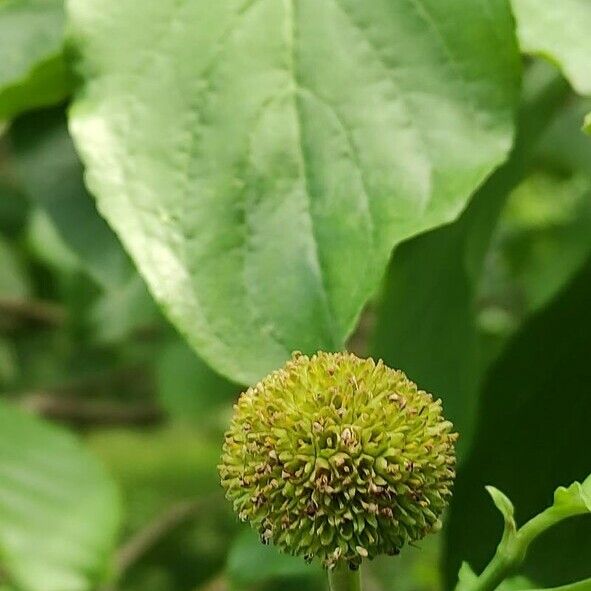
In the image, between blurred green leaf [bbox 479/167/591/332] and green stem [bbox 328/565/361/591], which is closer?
green stem [bbox 328/565/361/591]

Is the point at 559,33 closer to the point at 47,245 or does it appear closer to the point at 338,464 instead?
the point at 338,464

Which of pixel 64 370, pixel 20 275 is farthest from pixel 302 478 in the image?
pixel 64 370

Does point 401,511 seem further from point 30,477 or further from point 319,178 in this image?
point 30,477

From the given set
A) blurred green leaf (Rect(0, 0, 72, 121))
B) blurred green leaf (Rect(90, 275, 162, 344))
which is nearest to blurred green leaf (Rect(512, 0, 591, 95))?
blurred green leaf (Rect(0, 0, 72, 121))

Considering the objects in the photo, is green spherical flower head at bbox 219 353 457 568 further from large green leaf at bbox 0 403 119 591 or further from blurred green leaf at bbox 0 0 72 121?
large green leaf at bbox 0 403 119 591

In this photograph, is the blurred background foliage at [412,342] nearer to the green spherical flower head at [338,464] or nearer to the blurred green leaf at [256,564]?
the blurred green leaf at [256,564]

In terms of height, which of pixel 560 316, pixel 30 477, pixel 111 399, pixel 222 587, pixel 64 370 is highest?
pixel 560 316

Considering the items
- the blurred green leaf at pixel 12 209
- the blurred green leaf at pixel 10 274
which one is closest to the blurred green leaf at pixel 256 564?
the blurred green leaf at pixel 12 209
